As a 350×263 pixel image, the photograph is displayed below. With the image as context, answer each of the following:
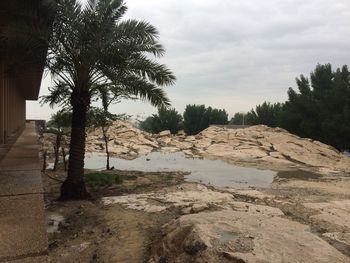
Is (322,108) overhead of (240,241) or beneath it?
overhead

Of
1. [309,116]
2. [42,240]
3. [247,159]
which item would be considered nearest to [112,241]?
[42,240]

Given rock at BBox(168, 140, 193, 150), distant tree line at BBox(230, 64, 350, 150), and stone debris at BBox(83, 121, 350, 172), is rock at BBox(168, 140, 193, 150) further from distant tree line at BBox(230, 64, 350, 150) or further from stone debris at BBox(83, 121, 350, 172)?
distant tree line at BBox(230, 64, 350, 150)

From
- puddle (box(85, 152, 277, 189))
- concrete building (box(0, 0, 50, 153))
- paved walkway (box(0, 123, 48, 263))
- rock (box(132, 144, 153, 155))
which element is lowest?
puddle (box(85, 152, 277, 189))

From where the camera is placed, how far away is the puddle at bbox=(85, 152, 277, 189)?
13427mm

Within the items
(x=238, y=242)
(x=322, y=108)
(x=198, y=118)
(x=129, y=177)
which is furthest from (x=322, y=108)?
(x=238, y=242)

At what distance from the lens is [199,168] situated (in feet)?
56.0

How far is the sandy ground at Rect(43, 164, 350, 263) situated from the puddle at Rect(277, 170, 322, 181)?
8.56 feet

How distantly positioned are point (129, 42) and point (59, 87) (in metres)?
1.95

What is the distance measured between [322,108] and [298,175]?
63.7 feet

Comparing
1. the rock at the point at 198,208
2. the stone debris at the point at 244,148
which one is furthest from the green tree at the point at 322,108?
the rock at the point at 198,208

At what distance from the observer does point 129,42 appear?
29.8ft

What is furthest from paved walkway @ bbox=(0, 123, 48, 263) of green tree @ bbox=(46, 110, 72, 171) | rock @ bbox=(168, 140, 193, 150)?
rock @ bbox=(168, 140, 193, 150)

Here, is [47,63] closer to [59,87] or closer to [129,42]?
[59,87]

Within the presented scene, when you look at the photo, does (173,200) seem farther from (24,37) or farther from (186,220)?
(24,37)
